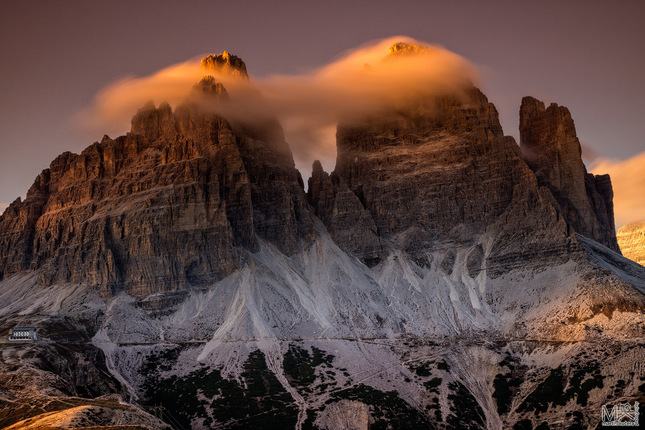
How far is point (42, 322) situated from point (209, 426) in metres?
76.6

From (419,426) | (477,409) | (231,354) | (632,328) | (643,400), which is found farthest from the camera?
(231,354)

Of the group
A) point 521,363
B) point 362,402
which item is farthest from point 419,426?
point 521,363

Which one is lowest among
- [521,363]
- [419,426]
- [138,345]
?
[419,426]

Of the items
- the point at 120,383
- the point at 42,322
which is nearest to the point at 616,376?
the point at 120,383

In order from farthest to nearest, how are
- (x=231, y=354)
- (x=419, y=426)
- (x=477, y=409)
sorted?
(x=231, y=354), (x=477, y=409), (x=419, y=426)

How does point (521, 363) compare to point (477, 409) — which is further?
point (521, 363)

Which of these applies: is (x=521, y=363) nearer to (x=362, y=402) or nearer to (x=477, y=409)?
(x=477, y=409)

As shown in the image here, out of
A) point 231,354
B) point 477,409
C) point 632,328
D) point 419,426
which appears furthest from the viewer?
point 231,354

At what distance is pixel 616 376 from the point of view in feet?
518

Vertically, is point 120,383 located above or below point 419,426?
above

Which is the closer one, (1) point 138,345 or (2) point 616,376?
(2) point 616,376

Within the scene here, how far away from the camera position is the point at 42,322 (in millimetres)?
196500

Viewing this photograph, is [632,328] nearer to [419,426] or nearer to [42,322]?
[419,426]

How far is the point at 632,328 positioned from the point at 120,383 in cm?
14225
